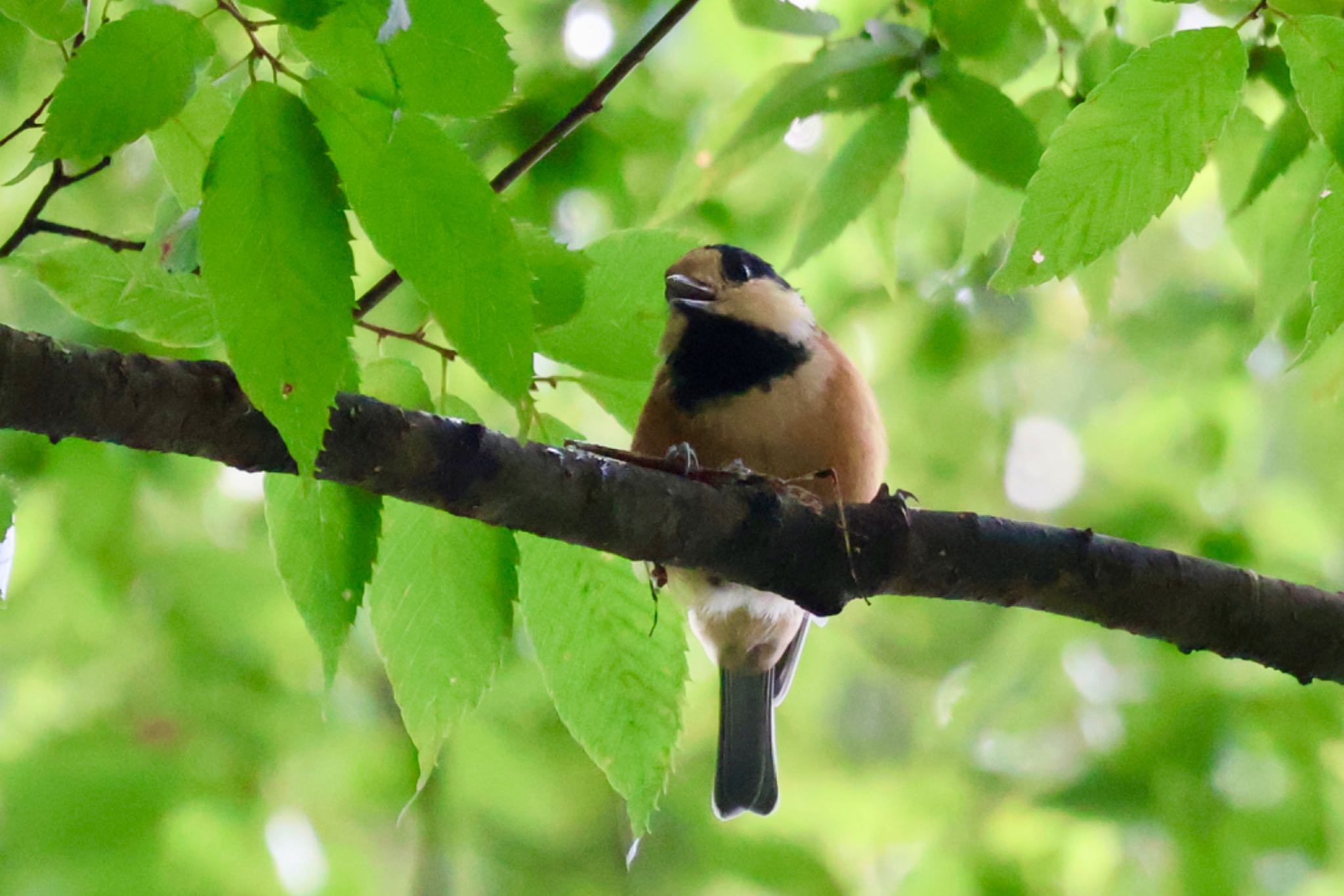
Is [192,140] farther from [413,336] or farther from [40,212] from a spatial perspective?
[413,336]

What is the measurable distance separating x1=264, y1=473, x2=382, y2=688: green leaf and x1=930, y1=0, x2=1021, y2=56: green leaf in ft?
3.24

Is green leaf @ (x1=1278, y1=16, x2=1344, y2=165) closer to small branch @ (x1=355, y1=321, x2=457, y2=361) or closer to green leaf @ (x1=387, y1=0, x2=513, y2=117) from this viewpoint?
green leaf @ (x1=387, y1=0, x2=513, y2=117)

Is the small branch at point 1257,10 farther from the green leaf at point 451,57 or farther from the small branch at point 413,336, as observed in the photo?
the small branch at point 413,336

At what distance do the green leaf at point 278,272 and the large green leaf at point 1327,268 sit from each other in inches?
32.1

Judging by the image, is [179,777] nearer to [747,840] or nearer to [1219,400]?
[747,840]

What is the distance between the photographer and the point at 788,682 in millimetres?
2697

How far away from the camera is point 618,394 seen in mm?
1520

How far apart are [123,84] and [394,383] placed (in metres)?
0.54

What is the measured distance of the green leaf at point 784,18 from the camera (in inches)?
67.4

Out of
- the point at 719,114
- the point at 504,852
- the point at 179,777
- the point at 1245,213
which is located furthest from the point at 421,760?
the point at 504,852

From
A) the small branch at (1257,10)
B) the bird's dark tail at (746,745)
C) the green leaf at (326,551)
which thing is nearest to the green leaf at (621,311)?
the green leaf at (326,551)

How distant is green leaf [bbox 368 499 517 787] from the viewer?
1.29 meters

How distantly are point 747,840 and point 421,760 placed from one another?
1.50 m

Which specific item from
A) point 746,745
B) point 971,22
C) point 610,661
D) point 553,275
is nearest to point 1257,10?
point 971,22
